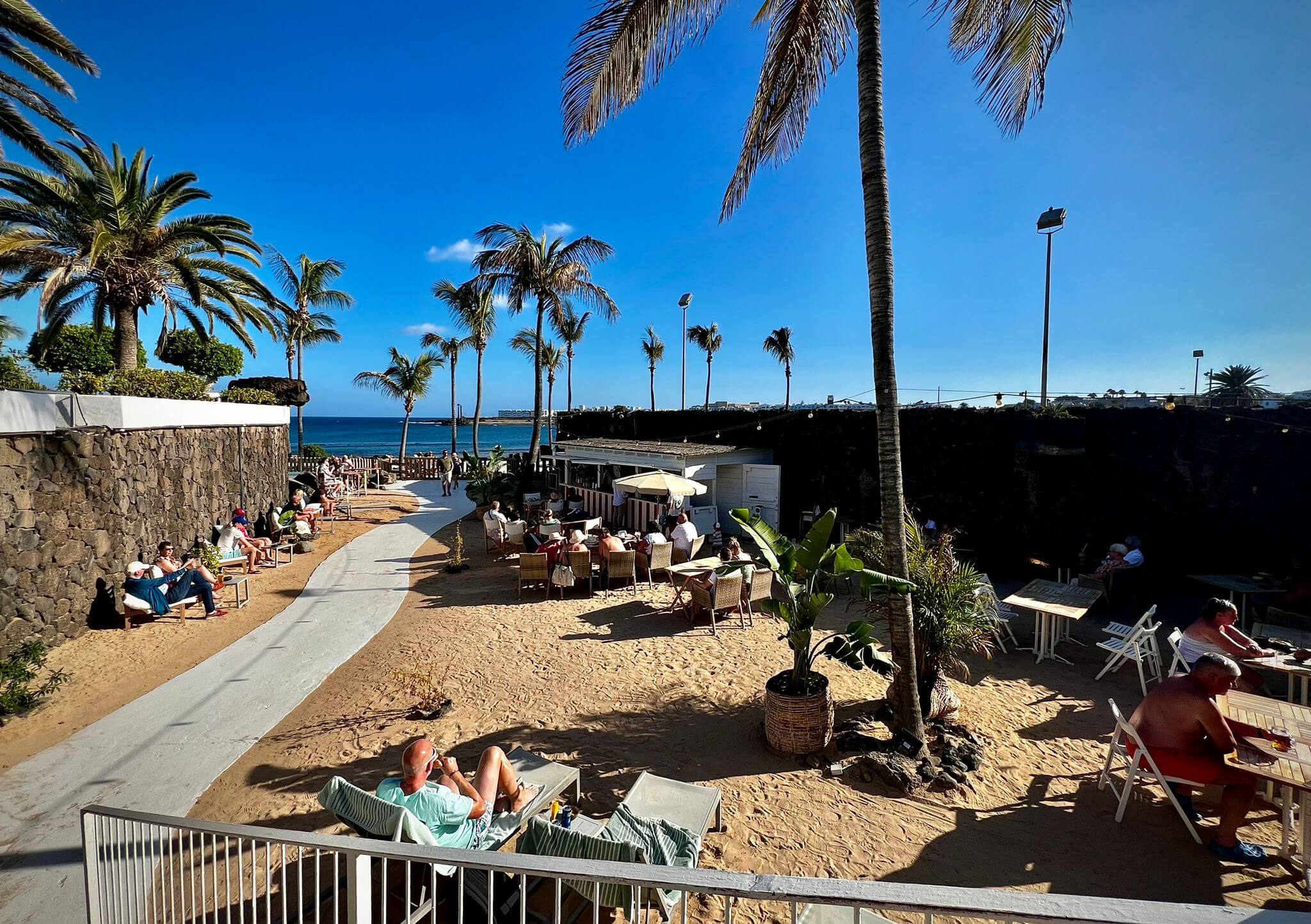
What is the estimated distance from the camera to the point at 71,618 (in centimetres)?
776

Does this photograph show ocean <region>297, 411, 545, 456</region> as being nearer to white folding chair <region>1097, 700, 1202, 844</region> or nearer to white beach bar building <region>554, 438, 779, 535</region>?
white beach bar building <region>554, 438, 779, 535</region>

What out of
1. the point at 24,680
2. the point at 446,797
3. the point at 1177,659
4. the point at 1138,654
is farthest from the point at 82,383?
the point at 1177,659

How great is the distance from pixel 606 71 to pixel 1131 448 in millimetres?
12199

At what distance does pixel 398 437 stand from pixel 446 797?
115 meters

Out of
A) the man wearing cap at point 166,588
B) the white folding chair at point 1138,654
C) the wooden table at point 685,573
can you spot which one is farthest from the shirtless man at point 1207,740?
the man wearing cap at point 166,588

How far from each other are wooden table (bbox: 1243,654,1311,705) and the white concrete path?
10.1 metres

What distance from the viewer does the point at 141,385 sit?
10.3 metres

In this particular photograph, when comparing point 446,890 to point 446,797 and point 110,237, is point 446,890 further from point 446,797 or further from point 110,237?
point 110,237

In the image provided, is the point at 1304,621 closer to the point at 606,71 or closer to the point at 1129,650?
the point at 1129,650

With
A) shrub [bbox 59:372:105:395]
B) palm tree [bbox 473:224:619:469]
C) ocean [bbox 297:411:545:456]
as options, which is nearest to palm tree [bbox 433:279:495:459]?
palm tree [bbox 473:224:619:469]

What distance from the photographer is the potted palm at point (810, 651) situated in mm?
5098

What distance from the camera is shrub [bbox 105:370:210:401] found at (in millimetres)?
9773

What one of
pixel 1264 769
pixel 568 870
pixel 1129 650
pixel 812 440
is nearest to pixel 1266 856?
pixel 1264 769

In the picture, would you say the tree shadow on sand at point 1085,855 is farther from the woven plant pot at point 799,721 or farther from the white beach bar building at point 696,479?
the white beach bar building at point 696,479
